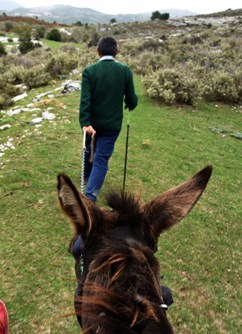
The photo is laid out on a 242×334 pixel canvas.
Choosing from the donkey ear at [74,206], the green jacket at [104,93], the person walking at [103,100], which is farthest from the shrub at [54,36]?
the donkey ear at [74,206]

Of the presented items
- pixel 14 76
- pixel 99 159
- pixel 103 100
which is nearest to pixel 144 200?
pixel 99 159

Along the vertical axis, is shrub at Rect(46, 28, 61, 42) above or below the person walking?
below

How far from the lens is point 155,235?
170 centimetres

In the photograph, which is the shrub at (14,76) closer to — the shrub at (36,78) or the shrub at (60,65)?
the shrub at (36,78)

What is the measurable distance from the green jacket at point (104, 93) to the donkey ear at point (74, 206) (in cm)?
282

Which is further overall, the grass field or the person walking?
the person walking

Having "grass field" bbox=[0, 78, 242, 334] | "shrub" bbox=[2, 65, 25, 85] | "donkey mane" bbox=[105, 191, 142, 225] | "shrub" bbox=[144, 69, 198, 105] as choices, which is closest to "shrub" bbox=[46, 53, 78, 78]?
"shrub" bbox=[2, 65, 25, 85]

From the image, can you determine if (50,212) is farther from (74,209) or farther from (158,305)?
(158,305)

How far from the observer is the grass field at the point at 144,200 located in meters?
3.52

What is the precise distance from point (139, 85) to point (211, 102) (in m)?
2.69

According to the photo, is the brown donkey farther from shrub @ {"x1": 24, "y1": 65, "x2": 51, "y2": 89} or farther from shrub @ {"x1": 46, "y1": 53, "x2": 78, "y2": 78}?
shrub @ {"x1": 46, "y1": 53, "x2": 78, "y2": 78}

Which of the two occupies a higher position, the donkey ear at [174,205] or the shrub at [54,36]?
the donkey ear at [174,205]

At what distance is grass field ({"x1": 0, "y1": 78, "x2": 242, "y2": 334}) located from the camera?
3.52 m

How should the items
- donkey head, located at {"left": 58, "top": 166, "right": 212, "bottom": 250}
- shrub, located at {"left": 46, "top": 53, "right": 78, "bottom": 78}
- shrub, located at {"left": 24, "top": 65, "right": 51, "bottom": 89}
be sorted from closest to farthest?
donkey head, located at {"left": 58, "top": 166, "right": 212, "bottom": 250}, shrub, located at {"left": 24, "top": 65, "right": 51, "bottom": 89}, shrub, located at {"left": 46, "top": 53, "right": 78, "bottom": 78}
